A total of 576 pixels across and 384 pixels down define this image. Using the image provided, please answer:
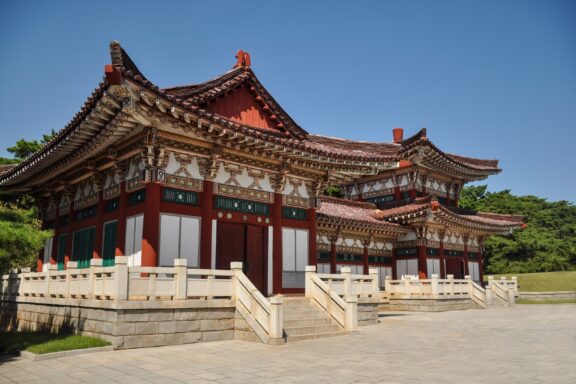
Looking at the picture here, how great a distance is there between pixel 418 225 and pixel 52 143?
21.3m

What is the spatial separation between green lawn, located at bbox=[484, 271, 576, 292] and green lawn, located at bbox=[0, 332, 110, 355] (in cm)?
3539

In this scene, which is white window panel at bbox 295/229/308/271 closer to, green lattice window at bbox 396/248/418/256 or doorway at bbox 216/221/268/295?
doorway at bbox 216/221/268/295

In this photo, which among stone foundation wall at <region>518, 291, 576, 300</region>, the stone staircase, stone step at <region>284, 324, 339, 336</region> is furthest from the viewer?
stone foundation wall at <region>518, 291, 576, 300</region>

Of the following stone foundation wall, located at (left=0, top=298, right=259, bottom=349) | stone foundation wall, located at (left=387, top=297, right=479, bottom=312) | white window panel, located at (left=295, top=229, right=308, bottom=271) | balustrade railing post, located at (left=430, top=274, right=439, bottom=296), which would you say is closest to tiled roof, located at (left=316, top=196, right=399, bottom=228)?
balustrade railing post, located at (left=430, top=274, right=439, bottom=296)

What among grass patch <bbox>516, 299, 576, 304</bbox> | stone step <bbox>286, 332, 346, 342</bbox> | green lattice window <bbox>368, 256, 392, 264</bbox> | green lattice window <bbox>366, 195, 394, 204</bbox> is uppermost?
green lattice window <bbox>366, 195, 394, 204</bbox>

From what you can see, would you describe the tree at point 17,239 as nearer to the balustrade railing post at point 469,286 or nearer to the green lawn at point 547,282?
the balustrade railing post at point 469,286

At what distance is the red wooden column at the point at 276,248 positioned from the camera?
1822cm

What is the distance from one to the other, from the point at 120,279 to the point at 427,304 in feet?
59.5

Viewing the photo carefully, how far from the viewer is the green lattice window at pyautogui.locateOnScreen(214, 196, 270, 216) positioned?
55.4 feet

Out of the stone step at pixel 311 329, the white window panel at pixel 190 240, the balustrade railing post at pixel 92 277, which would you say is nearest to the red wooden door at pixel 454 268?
the stone step at pixel 311 329

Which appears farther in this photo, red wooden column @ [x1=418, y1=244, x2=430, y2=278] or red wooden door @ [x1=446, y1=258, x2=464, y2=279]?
red wooden door @ [x1=446, y1=258, x2=464, y2=279]

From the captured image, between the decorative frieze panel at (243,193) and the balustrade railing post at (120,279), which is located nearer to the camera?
the balustrade railing post at (120,279)

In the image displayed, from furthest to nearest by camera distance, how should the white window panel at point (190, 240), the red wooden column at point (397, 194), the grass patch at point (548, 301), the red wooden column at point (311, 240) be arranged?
the red wooden column at point (397, 194) → the grass patch at point (548, 301) → the red wooden column at point (311, 240) → the white window panel at point (190, 240)

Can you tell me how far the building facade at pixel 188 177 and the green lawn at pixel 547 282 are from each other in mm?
21829
